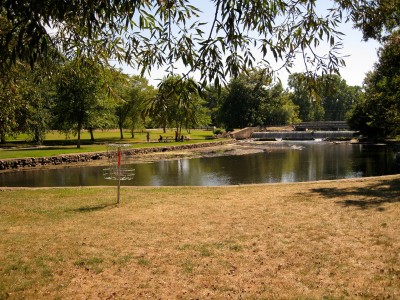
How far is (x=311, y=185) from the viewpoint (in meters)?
13.7

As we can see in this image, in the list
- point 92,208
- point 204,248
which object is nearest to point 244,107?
point 92,208

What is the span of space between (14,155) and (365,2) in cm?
2774

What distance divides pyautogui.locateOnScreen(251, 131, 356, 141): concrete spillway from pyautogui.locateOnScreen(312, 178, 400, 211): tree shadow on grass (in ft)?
148

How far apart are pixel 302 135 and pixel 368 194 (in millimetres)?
50146

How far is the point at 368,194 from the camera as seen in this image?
1099cm

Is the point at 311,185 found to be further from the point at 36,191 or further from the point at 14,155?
the point at 14,155

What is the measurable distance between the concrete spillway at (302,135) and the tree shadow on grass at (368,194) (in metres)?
45.0

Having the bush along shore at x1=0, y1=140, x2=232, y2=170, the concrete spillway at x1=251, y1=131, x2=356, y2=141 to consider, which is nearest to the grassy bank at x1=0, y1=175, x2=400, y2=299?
the bush along shore at x1=0, y1=140, x2=232, y2=170

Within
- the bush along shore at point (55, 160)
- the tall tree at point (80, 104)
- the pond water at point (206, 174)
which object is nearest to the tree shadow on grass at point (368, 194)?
the pond water at point (206, 174)

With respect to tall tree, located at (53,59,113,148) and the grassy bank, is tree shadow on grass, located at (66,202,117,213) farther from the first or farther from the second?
tall tree, located at (53,59,113,148)

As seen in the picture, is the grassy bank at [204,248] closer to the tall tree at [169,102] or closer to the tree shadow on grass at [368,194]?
the tree shadow on grass at [368,194]

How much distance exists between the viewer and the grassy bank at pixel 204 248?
15.9ft

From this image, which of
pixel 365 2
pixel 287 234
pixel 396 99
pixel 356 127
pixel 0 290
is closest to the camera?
pixel 0 290

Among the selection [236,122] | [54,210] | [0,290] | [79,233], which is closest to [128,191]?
[54,210]
